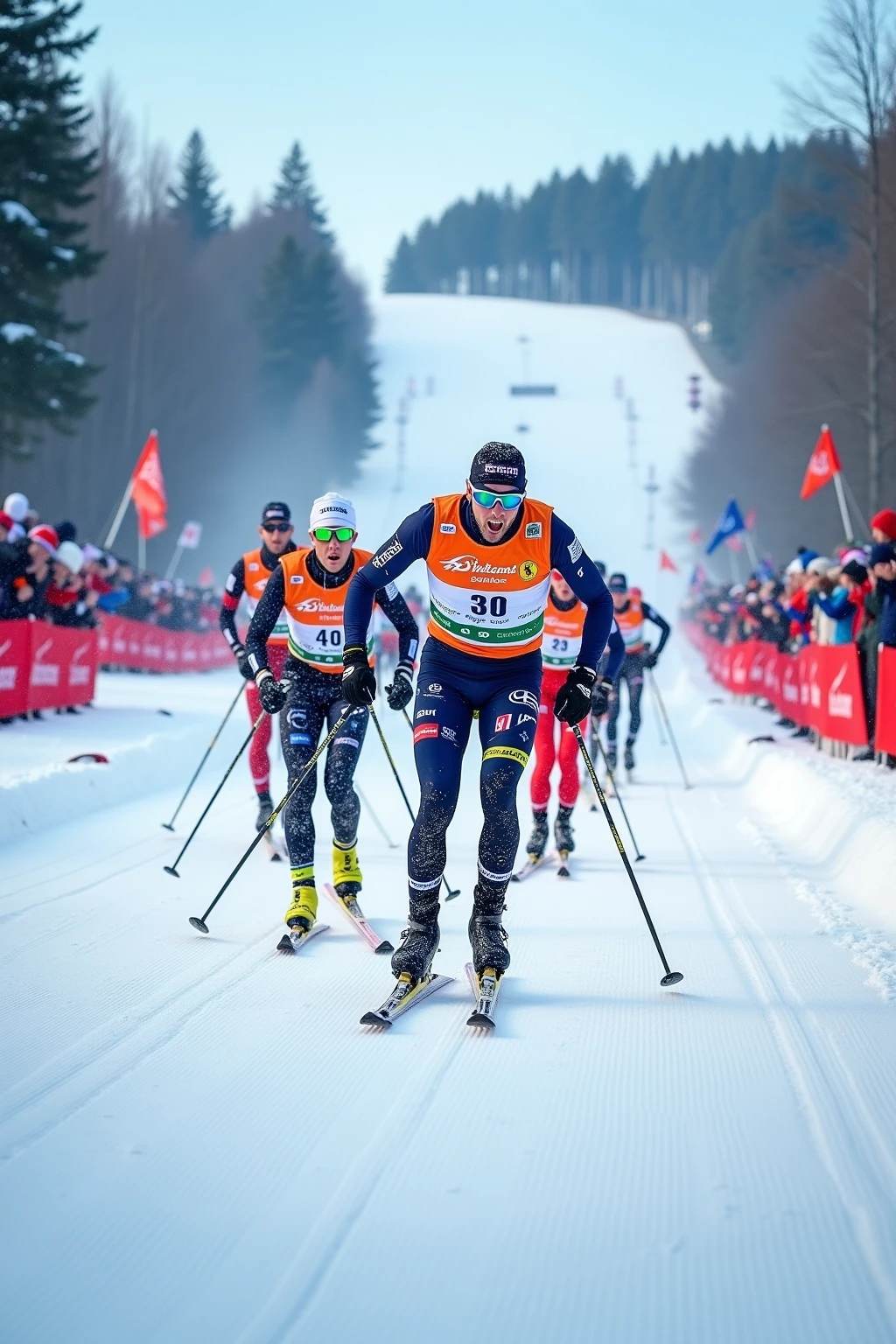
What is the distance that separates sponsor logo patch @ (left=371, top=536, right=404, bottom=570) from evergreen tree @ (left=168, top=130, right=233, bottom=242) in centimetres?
9647

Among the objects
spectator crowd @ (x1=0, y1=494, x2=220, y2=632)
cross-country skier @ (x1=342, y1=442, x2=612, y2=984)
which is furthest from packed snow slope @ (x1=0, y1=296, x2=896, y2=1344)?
spectator crowd @ (x1=0, y1=494, x2=220, y2=632)

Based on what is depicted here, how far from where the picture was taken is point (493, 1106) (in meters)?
→ 4.13

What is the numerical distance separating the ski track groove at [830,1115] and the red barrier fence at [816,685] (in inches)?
219

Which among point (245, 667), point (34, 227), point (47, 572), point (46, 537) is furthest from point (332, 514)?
point (34, 227)

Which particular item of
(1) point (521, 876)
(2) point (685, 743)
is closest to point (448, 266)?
(2) point (685, 743)

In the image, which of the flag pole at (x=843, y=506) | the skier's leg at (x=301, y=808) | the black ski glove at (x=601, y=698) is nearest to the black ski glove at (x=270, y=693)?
the skier's leg at (x=301, y=808)

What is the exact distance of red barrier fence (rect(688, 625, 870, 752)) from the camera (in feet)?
41.0

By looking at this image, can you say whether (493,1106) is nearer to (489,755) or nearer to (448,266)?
(489,755)

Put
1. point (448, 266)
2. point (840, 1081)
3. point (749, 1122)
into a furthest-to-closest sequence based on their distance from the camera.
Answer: point (448, 266) → point (840, 1081) → point (749, 1122)

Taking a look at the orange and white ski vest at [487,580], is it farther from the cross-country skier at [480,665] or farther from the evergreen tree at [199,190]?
the evergreen tree at [199,190]

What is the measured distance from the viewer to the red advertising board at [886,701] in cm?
1089

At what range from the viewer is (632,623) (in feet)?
48.0

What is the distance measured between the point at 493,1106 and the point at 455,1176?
574 millimetres

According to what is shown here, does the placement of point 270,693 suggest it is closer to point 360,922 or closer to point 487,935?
point 360,922
